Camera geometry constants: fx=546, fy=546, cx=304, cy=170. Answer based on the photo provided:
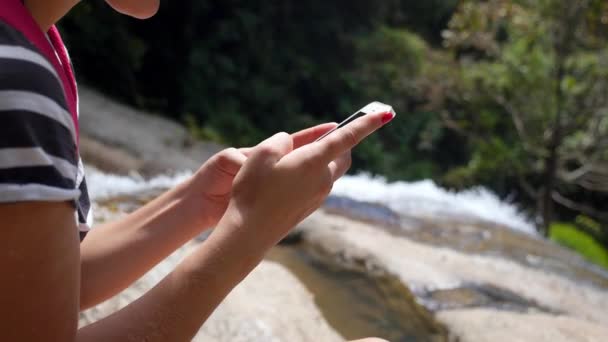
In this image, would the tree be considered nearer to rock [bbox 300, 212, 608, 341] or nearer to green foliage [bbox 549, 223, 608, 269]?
green foliage [bbox 549, 223, 608, 269]

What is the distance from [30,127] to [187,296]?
1.09 feet

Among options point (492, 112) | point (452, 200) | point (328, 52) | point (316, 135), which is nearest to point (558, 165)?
point (452, 200)

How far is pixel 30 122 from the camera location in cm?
67

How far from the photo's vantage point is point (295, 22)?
959 centimetres

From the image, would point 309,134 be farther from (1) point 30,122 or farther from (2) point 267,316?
(2) point 267,316

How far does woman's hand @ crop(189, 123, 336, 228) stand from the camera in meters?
1.12

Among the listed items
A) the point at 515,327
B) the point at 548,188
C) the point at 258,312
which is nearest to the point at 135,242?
the point at 258,312

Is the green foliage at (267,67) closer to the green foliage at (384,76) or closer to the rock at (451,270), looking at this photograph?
the green foliage at (384,76)

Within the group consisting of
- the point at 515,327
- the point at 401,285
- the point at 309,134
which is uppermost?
the point at 309,134

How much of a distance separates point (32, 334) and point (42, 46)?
1.25 feet

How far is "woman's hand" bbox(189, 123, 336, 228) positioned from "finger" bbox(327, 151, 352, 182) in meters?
0.12

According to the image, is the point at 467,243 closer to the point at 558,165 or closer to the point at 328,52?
the point at 558,165

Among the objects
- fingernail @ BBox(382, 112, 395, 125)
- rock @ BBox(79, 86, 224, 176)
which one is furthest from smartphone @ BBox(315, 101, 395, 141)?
rock @ BBox(79, 86, 224, 176)

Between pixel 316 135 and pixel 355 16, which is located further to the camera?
pixel 355 16
